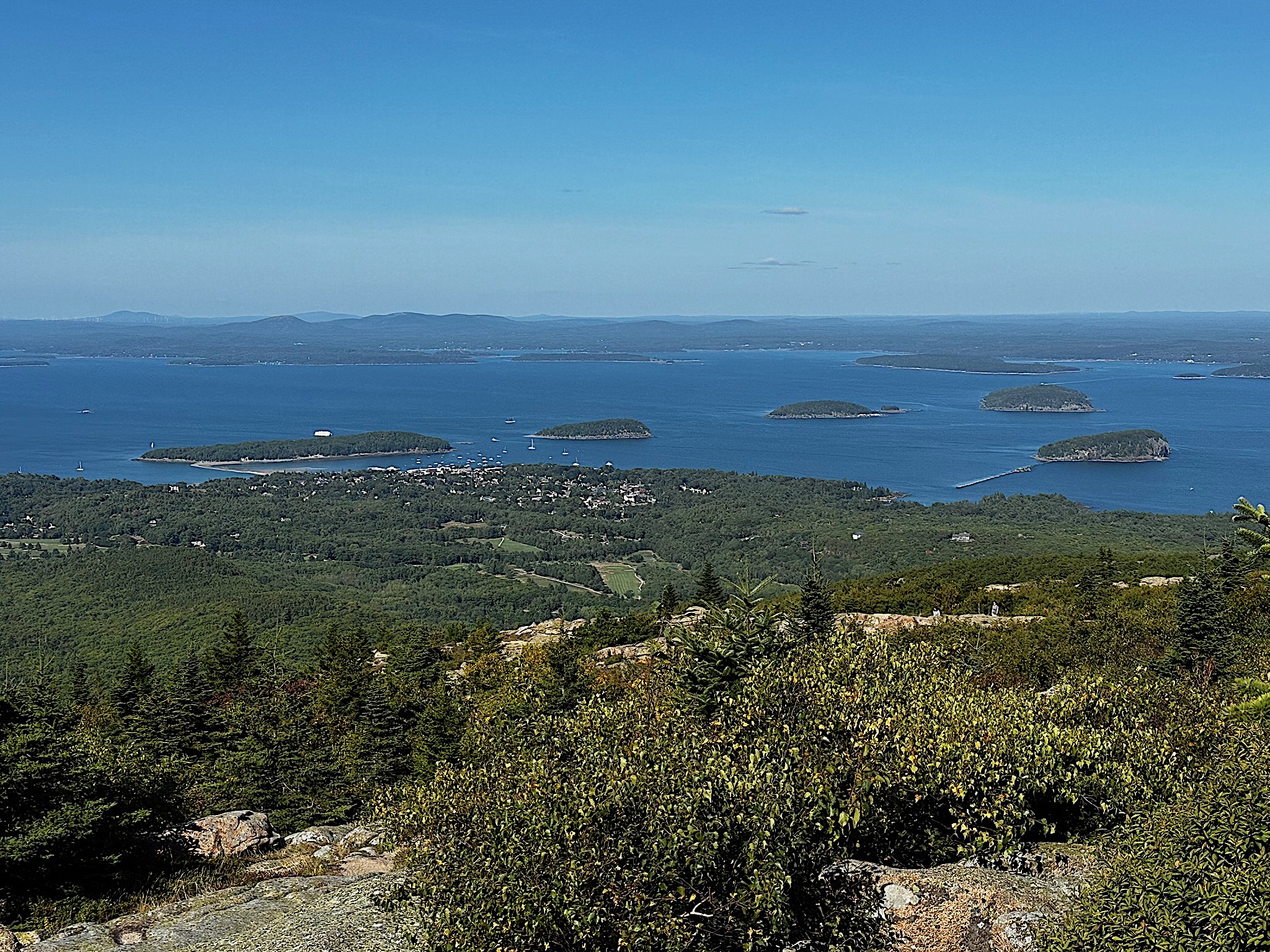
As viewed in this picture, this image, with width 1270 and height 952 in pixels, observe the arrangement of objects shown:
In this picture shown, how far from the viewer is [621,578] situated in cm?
8725

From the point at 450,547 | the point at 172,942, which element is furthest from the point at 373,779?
the point at 450,547

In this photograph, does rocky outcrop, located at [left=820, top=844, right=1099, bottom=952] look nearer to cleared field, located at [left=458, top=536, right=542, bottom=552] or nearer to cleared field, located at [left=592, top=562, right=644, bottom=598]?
cleared field, located at [left=592, top=562, right=644, bottom=598]

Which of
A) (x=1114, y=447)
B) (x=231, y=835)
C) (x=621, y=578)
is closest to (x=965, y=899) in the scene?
(x=231, y=835)

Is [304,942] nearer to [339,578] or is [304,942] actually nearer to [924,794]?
[924,794]

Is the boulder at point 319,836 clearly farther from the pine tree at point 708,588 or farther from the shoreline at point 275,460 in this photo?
the shoreline at point 275,460

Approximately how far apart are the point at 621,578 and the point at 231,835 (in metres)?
71.3

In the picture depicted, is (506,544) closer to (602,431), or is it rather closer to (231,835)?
(602,431)

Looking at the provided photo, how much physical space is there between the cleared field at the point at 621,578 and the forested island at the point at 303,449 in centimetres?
7485

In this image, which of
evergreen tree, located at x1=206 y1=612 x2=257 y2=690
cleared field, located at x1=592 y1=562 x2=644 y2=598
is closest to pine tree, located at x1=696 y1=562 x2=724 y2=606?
evergreen tree, located at x1=206 y1=612 x2=257 y2=690

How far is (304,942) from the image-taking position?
36.9 feet

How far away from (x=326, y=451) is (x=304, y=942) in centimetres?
15304

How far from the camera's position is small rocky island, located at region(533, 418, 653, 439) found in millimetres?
173875

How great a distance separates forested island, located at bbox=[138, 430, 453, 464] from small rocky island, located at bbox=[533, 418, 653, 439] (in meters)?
21.8

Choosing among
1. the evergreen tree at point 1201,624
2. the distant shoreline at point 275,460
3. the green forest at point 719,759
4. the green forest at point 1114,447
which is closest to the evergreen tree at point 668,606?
the green forest at point 719,759
